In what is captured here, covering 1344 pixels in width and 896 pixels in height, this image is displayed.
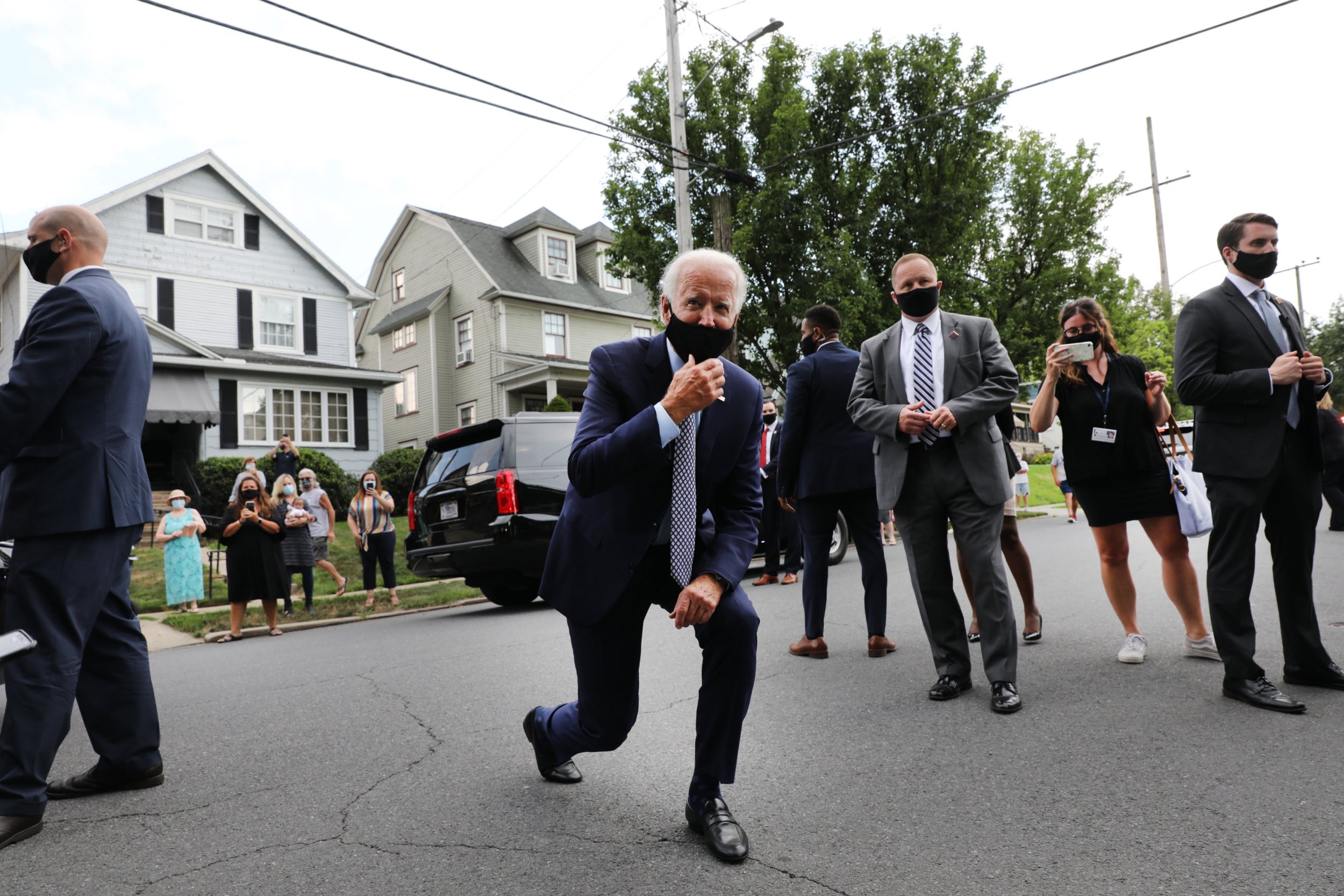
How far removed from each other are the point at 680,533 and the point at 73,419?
89.5 inches

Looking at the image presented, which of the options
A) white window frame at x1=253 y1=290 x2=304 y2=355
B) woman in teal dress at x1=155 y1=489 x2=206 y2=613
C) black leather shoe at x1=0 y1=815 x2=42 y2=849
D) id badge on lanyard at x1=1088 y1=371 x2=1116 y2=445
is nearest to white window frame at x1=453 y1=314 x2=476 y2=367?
white window frame at x1=253 y1=290 x2=304 y2=355

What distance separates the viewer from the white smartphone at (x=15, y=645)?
1346 mm

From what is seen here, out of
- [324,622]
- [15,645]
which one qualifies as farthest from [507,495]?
[15,645]

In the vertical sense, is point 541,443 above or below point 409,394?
below

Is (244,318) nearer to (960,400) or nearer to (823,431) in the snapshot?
(823,431)

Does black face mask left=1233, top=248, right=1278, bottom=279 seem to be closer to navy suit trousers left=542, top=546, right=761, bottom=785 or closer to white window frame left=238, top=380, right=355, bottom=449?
navy suit trousers left=542, top=546, right=761, bottom=785

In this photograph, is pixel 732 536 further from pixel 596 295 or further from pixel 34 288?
pixel 596 295

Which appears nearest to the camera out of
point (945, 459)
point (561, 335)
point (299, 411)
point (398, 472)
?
point (945, 459)

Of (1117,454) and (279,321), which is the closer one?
(1117,454)

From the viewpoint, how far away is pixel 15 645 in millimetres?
1374

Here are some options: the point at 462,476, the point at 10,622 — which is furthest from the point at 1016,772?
the point at 462,476

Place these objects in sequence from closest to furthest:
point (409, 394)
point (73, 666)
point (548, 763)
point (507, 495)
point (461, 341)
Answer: point (73, 666) < point (548, 763) < point (507, 495) < point (461, 341) < point (409, 394)

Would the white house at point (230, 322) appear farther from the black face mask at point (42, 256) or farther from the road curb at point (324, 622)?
the black face mask at point (42, 256)

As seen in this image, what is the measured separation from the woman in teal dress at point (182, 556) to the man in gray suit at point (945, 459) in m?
9.13
